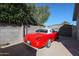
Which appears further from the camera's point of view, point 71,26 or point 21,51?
point 71,26

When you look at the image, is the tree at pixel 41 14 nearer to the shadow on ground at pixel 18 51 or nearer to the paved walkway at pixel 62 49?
the paved walkway at pixel 62 49

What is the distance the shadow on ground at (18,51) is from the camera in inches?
309

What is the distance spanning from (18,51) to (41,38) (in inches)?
39.4

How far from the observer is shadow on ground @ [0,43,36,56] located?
785cm

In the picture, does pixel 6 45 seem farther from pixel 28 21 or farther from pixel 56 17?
pixel 56 17

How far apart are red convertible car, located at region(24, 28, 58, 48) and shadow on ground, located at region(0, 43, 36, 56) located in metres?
0.21

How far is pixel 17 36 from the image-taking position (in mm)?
8203

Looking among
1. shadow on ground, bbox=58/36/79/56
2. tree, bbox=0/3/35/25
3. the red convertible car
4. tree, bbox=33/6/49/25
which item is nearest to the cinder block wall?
tree, bbox=0/3/35/25

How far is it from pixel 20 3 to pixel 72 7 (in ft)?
6.37

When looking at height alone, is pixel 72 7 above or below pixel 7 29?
above

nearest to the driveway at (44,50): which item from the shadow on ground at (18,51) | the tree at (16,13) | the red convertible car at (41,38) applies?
the shadow on ground at (18,51)

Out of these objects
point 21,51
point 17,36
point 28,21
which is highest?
point 28,21

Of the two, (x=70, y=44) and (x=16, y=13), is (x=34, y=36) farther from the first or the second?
(x=70, y=44)

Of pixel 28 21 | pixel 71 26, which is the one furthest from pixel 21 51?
pixel 71 26
